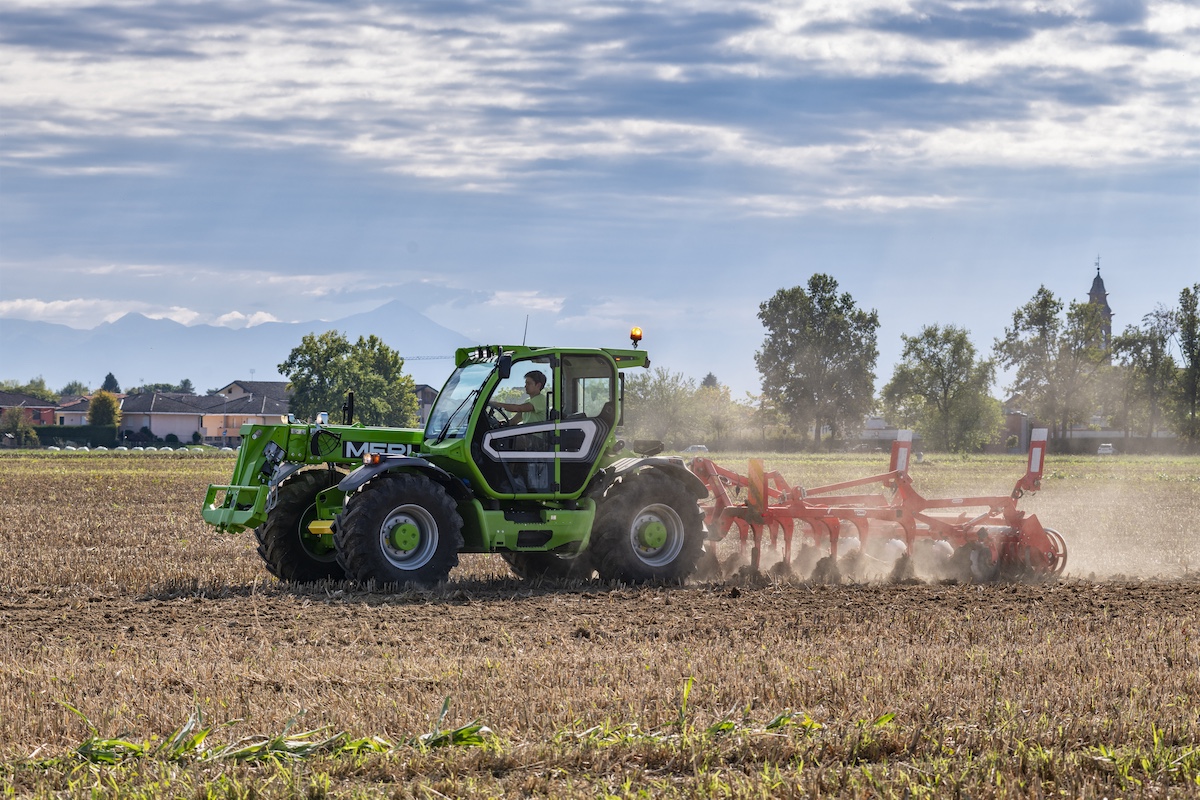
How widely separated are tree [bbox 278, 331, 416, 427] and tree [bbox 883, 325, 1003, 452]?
3846 centimetres

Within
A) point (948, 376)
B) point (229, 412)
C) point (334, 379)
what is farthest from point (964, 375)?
point (229, 412)

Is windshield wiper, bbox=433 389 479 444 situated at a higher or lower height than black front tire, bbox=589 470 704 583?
higher

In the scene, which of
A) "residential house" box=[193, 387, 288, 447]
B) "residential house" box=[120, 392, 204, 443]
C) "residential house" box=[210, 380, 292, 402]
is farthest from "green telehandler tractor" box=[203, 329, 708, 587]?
"residential house" box=[210, 380, 292, 402]

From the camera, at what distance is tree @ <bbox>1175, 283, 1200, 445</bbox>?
86.7m

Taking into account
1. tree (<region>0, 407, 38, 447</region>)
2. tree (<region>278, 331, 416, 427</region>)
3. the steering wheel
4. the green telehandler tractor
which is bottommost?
tree (<region>0, 407, 38, 447</region>)

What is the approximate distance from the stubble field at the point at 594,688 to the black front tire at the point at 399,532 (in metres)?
0.34

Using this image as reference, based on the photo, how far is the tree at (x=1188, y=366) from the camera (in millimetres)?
86688

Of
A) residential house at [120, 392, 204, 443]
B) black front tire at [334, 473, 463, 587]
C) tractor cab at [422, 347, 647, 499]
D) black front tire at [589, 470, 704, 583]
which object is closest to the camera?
black front tire at [334, 473, 463, 587]

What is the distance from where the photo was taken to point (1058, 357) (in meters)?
86.2

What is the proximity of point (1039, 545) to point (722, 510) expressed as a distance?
3.60m

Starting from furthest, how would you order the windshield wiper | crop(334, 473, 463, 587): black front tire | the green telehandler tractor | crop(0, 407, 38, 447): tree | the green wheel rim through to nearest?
crop(0, 407, 38, 447): tree
the green wheel rim
the windshield wiper
the green telehandler tractor
crop(334, 473, 463, 587): black front tire

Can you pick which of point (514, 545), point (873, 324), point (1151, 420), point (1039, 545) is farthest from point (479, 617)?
point (1151, 420)

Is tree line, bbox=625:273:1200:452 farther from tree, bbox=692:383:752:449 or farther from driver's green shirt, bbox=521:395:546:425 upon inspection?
driver's green shirt, bbox=521:395:546:425

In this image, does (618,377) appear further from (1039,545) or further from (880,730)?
(880,730)
